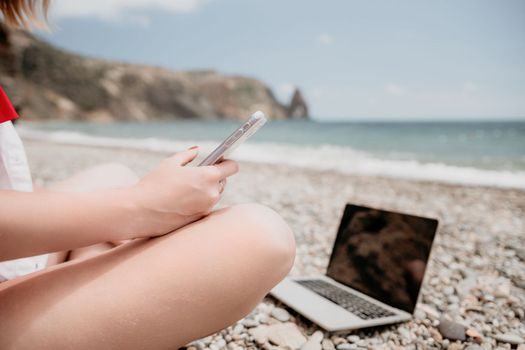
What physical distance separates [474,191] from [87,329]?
21.9 feet

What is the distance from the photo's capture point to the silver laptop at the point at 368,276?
6.26ft

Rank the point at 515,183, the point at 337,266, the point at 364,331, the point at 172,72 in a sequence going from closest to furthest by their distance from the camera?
the point at 364,331 → the point at 337,266 → the point at 515,183 → the point at 172,72

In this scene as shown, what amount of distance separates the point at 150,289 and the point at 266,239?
0.32m

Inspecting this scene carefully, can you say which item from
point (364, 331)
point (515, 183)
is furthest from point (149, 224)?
point (515, 183)

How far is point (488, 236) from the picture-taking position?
3.56 m

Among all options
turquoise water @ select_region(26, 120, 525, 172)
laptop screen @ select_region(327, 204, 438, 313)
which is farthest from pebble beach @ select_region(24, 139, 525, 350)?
turquoise water @ select_region(26, 120, 525, 172)

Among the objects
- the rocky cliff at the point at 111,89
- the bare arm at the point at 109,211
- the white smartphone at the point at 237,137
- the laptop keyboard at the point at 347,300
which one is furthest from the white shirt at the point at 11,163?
the rocky cliff at the point at 111,89

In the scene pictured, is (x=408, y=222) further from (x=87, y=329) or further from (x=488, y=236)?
(x=488, y=236)

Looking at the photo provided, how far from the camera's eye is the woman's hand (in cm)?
92

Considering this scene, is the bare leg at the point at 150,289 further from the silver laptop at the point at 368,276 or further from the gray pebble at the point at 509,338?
the gray pebble at the point at 509,338

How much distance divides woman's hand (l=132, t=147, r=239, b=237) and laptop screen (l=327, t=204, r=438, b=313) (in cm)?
146

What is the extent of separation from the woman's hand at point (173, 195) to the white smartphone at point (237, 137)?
0.08 meters

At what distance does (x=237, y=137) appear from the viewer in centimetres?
104

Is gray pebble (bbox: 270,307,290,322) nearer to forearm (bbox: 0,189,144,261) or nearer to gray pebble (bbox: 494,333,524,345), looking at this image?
gray pebble (bbox: 494,333,524,345)
